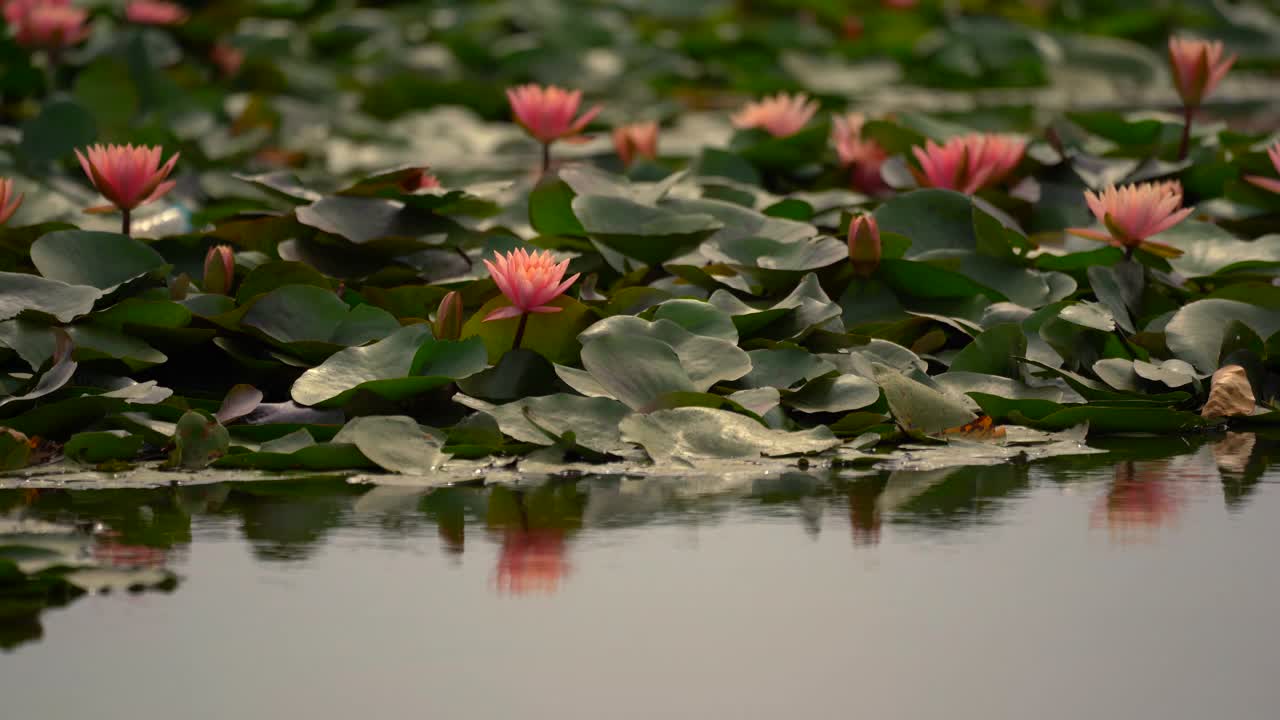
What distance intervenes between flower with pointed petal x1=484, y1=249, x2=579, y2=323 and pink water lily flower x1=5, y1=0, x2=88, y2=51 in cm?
315

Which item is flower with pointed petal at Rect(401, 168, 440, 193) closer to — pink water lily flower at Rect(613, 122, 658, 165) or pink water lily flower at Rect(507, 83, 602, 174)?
pink water lily flower at Rect(507, 83, 602, 174)

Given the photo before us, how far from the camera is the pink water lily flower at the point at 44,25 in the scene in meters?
4.73

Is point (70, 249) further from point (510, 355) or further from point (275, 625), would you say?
point (275, 625)

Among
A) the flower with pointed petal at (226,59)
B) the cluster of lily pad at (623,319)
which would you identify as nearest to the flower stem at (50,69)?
the flower with pointed petal at (226,59)

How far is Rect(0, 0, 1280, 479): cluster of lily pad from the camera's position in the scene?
2072 millimetres

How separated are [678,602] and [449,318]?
786 millimetres

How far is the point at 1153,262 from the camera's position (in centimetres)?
268

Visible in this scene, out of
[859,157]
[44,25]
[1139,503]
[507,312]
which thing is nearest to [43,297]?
[507,312]

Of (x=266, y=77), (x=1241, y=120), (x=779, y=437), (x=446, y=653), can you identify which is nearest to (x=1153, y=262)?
→ (x=779, y=437)

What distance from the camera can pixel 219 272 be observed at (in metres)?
2.41

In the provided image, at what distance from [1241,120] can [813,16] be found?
2.71 metres

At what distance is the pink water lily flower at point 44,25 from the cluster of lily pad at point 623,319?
5.80ft

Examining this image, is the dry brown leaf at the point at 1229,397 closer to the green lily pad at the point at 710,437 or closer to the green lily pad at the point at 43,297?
the green lily pad at the point at 710,437

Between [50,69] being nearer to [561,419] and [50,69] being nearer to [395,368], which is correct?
[395,368]
